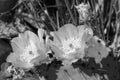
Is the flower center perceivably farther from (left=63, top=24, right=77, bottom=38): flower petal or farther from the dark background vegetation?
(left=63, top=24, right=77, bottom=38): flower petal

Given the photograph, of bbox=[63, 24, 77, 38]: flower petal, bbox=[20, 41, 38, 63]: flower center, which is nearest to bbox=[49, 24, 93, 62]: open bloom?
bbox=[63, 24, 77, 38]: flower petal

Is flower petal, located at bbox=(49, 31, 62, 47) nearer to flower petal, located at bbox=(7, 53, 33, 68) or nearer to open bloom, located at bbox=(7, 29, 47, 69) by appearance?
open bloom, located at bbox=(7, 29, 47, 69)

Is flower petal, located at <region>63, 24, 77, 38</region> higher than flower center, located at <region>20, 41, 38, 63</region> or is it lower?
higher

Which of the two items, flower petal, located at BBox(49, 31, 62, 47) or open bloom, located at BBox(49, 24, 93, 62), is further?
flower petal, located at BBox(49, 31, 62, 47)

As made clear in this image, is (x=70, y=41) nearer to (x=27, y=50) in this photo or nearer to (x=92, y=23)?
(x=27, y=50)

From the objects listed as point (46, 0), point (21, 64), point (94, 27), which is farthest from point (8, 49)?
point (21, 64)

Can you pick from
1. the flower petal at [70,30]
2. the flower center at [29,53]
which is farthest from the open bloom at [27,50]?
the flower petal at [70,30]

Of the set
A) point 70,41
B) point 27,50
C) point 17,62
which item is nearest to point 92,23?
point 70,41
